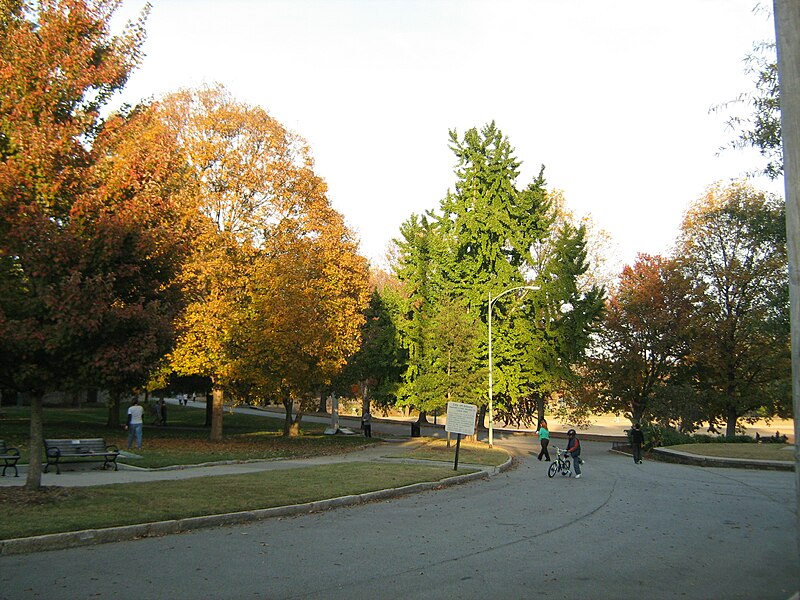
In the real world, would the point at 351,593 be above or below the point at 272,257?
below

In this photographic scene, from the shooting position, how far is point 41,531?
9.23m

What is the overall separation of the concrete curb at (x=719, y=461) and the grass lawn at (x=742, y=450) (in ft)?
2.34

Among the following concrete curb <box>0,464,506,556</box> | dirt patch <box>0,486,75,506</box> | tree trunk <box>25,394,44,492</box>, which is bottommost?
concrete curb <box>0,464,506,556</box>

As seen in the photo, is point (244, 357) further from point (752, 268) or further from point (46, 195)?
point (752, 268)

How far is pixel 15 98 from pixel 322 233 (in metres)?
19.5

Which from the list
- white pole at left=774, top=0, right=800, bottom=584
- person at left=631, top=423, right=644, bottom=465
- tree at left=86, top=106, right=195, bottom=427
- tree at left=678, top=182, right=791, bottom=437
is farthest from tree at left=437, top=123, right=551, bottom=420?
white pole at left=774, top=0, right=800, bottom=584

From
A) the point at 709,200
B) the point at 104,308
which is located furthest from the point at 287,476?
the point at 709,200

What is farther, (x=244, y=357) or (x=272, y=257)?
(x=272, y=257)

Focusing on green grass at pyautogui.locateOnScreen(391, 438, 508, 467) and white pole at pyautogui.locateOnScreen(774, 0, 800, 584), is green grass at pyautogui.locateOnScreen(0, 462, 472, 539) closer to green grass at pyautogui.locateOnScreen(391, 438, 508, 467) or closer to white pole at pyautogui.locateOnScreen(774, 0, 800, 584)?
green grass at pyautogui.locateOnScreen(391, 438, 508, 467)

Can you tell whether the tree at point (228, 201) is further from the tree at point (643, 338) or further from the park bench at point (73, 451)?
the tree at point (643, 338)

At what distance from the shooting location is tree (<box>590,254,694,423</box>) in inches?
1521

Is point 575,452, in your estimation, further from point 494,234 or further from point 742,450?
point 494,234

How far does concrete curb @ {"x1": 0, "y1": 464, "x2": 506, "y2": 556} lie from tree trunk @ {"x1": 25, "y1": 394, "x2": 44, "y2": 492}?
308cm

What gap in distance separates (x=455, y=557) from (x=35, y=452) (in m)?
7.60
